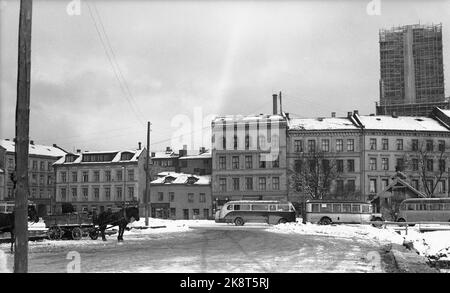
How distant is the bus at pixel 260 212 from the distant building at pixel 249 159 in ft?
→ 66.5

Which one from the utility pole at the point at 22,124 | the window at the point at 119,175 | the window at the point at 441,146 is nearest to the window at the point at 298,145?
the window at the point at 441,146

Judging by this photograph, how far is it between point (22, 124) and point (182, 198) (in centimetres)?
6696

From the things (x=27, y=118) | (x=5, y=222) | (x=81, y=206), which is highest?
(x=27, y=118)

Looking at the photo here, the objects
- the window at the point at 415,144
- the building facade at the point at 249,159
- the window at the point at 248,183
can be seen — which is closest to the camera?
the window at the point at 415,144

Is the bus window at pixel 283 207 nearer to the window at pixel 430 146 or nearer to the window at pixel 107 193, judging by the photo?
the window at pixel 430 146

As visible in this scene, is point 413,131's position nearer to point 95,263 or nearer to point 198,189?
point 198,189

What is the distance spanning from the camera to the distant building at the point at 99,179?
254 feet

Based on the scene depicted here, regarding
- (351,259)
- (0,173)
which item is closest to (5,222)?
(351,259)

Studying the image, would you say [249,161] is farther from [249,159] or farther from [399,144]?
[399,144]

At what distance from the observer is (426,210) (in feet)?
151

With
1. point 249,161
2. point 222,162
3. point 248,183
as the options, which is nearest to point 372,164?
point 249,161

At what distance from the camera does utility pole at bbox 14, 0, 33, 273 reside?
7113 mm
